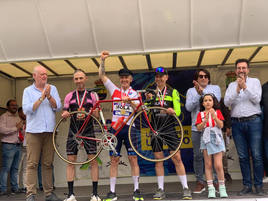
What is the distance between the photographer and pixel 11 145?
7.22 metres

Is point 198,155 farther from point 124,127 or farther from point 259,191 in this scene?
point 124,127

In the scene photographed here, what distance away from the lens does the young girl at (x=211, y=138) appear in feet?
16.3

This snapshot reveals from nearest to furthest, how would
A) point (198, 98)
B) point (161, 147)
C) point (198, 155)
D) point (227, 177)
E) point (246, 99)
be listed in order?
1. point (161, 147)
2. point (246, 99)
3. point (198, 98)
4. point (198, 155)
5. point (227, 177)

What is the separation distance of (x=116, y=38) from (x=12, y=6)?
6.55 feet

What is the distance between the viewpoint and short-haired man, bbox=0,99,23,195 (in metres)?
7.10

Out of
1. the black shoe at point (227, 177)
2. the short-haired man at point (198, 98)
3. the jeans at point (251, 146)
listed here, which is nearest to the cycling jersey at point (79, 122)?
the short-haired man at point (198, 98)

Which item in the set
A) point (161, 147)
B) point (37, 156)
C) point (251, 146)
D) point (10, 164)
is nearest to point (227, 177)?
point (251, 146)

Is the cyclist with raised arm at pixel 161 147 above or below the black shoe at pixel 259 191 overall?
above

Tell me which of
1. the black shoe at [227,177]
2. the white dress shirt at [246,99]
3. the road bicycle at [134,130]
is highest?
the white dress shirt at [246,99]

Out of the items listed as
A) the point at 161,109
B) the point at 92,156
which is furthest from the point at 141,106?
the point at 92,156

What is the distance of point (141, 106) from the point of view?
4.98 m

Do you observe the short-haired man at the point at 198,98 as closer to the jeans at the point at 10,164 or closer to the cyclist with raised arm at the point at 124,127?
the cyclist with raised arm at the point at 124,127

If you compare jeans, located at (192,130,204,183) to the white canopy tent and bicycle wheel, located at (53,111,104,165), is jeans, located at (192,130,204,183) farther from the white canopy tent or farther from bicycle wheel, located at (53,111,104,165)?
bicycle wheel, located at (53,111,104,165)

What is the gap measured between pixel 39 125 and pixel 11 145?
2472mm
